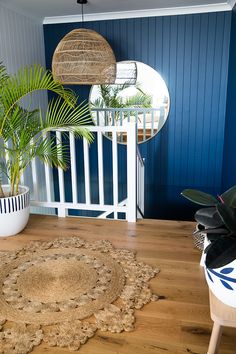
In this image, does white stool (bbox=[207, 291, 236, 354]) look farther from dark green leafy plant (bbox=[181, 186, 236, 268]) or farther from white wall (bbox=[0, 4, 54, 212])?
white wall (bbox=[0, 4, 54, 212])

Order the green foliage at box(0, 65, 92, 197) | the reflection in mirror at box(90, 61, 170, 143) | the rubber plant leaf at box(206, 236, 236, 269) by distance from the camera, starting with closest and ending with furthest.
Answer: the rubber plant leaf at box(206, 236, 236, 269)
the green foliage at box(0, 65, 92, 197)
the reflection in mirror at box(90, 61, 170, 143)

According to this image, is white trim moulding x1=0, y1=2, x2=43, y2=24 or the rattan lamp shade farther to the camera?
white trim moulding x1=0, y1=2, x2=43, y2=24

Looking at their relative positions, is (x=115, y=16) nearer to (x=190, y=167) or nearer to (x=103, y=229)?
(x=190, y=167)

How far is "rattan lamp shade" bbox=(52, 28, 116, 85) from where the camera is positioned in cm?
274

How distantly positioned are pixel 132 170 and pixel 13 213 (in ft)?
3.57

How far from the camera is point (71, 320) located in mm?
1666

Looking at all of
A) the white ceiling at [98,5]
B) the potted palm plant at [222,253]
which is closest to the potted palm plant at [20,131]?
the white ceiling at [98,5]

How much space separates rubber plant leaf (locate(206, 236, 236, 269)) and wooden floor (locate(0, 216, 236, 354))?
28.1 inches

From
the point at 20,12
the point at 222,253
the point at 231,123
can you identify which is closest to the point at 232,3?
the point at 231,123

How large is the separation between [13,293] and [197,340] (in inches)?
42.4

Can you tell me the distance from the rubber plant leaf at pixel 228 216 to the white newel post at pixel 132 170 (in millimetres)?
1729

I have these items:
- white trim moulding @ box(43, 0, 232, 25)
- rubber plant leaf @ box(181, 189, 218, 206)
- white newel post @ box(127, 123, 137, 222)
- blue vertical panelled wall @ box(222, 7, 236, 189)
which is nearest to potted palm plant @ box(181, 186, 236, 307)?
rubber plant leaf @ box(181, 189, 218, 206)

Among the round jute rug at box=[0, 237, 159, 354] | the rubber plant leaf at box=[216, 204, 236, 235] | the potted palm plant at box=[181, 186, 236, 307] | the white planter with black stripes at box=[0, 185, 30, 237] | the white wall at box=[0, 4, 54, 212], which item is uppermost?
the white wall at box=[0, 4, 54, 212]

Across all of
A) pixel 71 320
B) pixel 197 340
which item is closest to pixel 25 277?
pixel 71 320
